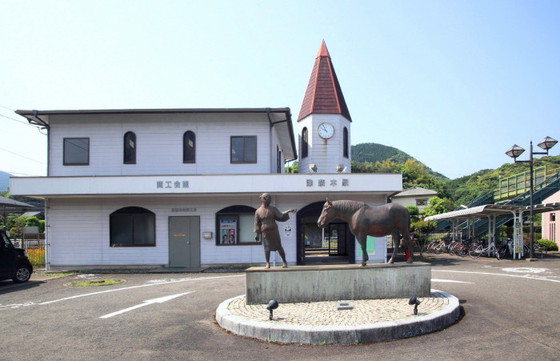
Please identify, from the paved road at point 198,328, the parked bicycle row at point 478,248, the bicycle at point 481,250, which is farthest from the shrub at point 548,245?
the paved road at point 198,328

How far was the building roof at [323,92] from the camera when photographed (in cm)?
2127

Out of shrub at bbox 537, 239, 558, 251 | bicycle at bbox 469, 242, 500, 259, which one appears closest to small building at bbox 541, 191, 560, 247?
shrub at bbox 537, 239, 558, 251

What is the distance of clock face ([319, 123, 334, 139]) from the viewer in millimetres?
20891

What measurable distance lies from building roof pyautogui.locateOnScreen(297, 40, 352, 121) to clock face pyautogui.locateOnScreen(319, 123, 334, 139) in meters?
0.70

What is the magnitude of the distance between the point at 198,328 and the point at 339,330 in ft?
8.84

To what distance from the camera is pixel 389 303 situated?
8352mm

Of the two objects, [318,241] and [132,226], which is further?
[318,241]

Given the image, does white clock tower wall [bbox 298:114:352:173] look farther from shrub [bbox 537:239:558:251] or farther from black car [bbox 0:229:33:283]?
shrub [bbox 537:239:558:251]

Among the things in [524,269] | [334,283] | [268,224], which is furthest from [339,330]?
[524,269]

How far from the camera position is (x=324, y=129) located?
21.0 m

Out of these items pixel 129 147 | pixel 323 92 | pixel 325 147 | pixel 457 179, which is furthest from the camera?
pixel 457 179

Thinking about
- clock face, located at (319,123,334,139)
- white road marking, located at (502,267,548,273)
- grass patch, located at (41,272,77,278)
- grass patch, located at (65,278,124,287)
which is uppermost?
clock face, located at (319,123,334,139)

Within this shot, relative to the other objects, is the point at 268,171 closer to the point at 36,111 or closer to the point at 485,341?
the point at 36,111

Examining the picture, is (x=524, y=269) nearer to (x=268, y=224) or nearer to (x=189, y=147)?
(x=268, y=224)
